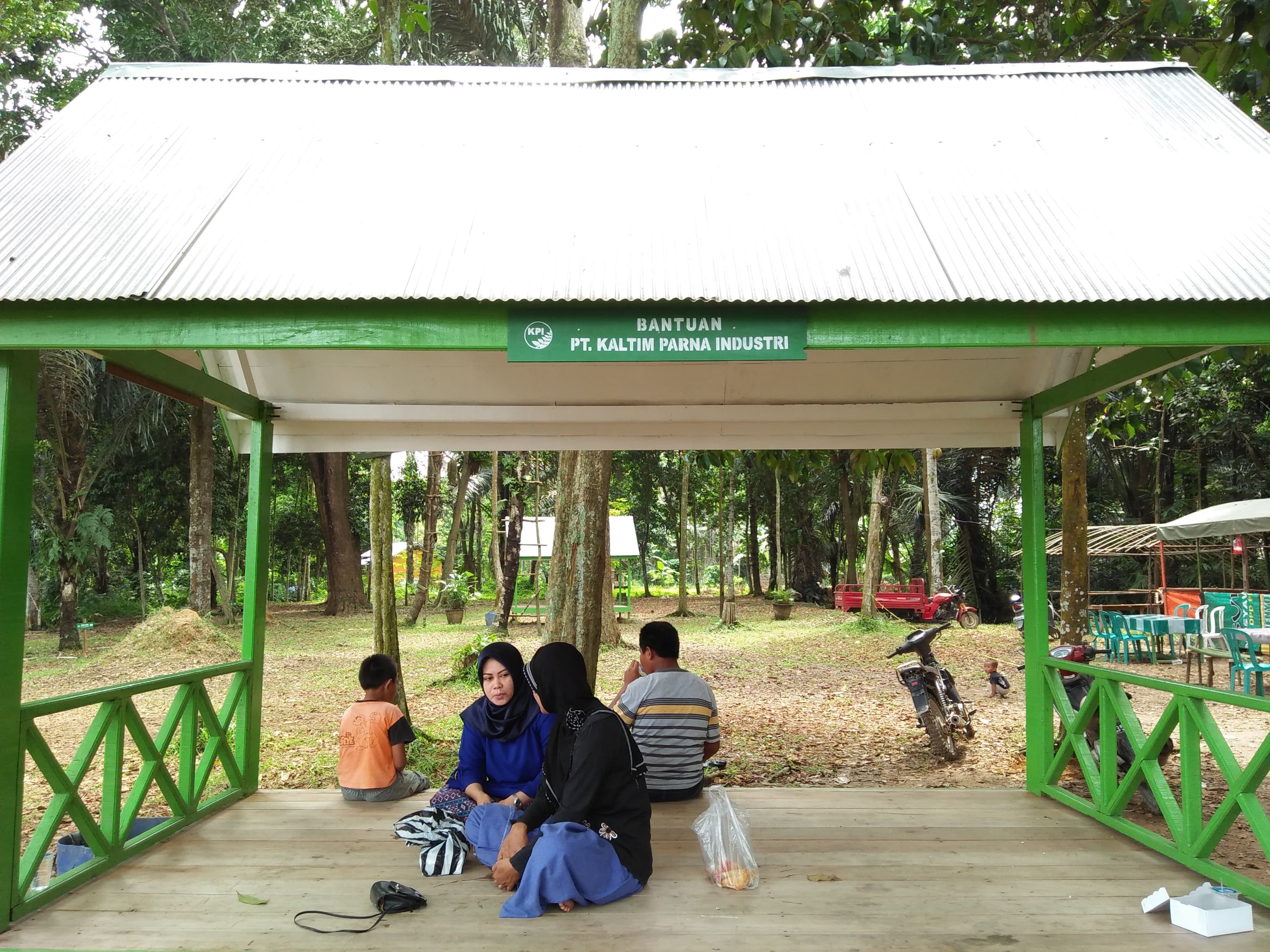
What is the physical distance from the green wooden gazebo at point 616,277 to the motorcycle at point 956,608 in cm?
1167

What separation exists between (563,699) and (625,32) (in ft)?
21.6

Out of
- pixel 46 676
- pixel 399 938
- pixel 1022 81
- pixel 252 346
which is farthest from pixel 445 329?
pixel 46 676

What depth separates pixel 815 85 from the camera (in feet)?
21.8

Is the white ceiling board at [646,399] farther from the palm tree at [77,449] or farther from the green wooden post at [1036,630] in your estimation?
the palm tree at [77,449]

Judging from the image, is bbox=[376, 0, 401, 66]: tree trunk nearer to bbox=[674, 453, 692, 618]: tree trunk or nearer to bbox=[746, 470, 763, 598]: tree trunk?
bbox=[674, 453, 692, 618]: tree trunk

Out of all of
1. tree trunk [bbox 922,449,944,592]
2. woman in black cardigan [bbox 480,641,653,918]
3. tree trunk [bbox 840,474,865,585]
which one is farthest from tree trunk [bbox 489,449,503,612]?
woman in black cardigan [bbox 480,641,653,918]

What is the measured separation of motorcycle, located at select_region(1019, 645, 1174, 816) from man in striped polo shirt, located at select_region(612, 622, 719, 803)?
2.40 metres

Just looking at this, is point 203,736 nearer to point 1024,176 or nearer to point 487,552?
point 1024,176

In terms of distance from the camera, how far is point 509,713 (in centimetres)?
485

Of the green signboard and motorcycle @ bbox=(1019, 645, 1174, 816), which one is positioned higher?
the green signboard

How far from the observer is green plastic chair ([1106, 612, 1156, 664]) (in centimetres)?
1530

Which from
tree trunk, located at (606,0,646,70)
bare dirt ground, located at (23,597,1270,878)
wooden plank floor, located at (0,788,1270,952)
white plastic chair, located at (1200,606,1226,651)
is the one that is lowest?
bare dirt ground, located at (23,597,1270,878)

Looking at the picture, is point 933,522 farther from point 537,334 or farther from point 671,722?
point 537,334

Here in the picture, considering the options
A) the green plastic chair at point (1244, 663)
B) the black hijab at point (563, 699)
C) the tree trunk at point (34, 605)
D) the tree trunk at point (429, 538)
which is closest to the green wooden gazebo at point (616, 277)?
Result: the black hijab at point (563, 699)
